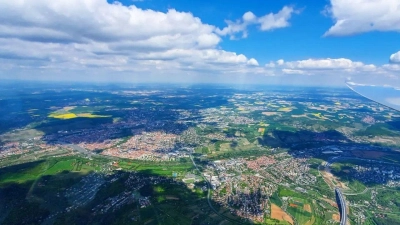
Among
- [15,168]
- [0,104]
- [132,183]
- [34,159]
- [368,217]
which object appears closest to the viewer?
[368,217]

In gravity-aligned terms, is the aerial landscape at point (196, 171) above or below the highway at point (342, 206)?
above

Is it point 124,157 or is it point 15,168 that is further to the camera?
→ point 124,157

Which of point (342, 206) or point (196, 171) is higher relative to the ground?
point (196, 171)

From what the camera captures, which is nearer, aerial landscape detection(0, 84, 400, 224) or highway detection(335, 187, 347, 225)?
highway detection(335, 187, 347, 225)

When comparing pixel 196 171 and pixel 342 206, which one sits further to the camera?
pixel 196 171

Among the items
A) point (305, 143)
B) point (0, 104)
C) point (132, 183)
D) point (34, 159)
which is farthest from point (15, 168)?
point (0, 104)

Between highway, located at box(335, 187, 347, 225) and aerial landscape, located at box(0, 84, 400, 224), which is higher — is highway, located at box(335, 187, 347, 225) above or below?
below

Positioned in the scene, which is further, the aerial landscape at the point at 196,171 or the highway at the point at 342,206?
the aerial landscape at the point at 196,171

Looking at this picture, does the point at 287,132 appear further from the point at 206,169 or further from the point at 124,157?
the point at 124,157

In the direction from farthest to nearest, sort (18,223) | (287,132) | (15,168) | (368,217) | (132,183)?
1. (287,132)
2. (15,168)
3. (132,183)
4. (368,217)
5. (18,223)
